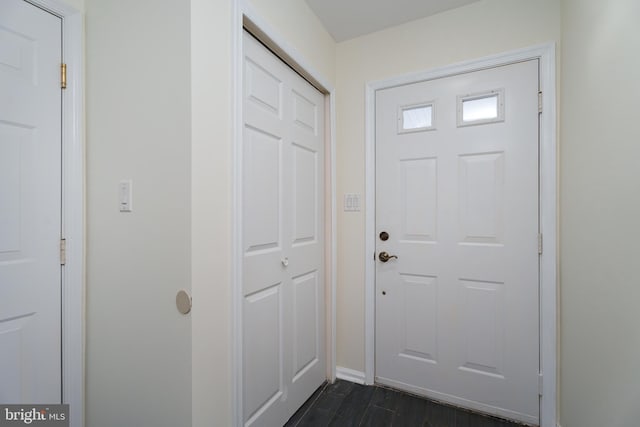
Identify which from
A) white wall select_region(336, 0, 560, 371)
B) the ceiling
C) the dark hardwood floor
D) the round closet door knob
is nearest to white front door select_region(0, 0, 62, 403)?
the round closet door knob

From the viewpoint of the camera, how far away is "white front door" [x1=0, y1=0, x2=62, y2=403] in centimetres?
105

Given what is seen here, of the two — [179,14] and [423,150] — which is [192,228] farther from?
[423,150]

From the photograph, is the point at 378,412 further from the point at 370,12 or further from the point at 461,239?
the point at 370,12

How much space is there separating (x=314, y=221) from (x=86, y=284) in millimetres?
1249

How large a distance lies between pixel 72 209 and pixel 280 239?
0.94 m

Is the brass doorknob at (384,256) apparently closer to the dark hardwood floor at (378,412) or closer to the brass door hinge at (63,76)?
the dark hardwood floor at (378,412)

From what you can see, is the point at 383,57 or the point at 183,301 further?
the point at 383,57

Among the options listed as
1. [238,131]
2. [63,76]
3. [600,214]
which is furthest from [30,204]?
[600,214]

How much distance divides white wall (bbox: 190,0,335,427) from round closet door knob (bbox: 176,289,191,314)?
0.03 metres

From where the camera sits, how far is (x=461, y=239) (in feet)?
5.90

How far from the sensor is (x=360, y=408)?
1765 mm

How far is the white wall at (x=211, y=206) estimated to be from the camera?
3.37ft

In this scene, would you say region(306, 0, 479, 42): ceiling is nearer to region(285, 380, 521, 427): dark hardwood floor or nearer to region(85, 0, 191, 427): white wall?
region(85, 0, 191, 427): white wall

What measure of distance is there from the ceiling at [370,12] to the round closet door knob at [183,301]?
1.83 metres
